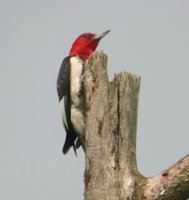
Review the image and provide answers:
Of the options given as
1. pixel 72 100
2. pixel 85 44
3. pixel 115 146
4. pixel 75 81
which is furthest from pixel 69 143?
pixel 115 146

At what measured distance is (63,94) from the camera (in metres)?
7.76

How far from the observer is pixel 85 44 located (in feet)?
29.1

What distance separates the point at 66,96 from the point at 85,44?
1538 mm

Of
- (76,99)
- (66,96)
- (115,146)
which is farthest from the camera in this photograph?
(66,96)

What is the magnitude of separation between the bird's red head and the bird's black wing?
91 cm

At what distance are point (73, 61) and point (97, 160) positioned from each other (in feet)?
8.85

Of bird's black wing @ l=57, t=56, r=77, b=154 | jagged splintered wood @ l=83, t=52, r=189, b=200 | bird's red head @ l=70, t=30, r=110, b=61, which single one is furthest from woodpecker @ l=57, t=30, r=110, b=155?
jagged splintered wood @ l=83, t=52, r=189, b=200

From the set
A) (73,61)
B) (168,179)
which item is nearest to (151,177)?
(168,179)

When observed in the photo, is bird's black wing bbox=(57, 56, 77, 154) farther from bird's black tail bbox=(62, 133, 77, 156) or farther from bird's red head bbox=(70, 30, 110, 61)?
bird's red head bbox=(70, 30, 110, 61)

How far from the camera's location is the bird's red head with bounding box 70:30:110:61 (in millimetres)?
8766

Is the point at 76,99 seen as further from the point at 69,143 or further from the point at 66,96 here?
the point at 69,143

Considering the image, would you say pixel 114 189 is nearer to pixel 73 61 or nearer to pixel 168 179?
pixel 168 179

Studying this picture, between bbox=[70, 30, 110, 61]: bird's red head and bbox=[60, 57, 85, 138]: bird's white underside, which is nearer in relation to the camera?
bbox=[60, 57, 85, 138]: bird's white underside

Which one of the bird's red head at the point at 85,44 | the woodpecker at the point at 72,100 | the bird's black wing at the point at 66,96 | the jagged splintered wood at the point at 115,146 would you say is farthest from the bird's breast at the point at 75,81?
the jagged splintered wood at the point at 115,146
